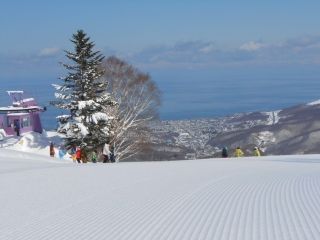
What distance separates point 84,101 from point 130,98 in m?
7.14

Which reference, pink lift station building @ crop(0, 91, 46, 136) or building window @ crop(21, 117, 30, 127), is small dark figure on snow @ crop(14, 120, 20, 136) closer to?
pink lift station building @ crop(0, 91, 46, 136)

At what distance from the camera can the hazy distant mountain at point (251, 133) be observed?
7519 cm

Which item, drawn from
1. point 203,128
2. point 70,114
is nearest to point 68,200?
point 70,114

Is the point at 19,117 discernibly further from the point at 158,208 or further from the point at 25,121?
the point at 158,208

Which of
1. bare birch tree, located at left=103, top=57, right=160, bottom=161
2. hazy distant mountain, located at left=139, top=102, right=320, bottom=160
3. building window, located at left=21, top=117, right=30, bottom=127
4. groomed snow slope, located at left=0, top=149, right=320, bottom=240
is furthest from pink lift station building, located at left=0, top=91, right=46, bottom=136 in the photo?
groomed snow slope, located at left=0, top=149, right=320, bottom=240

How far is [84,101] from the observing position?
3934 centimetres

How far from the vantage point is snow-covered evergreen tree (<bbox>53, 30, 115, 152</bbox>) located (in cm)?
3859

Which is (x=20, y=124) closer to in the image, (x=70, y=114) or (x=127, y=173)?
(x=70, y=114)

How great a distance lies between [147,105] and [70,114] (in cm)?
749

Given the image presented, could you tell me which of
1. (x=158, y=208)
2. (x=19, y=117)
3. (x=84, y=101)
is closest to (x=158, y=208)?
(x=158, y=208)

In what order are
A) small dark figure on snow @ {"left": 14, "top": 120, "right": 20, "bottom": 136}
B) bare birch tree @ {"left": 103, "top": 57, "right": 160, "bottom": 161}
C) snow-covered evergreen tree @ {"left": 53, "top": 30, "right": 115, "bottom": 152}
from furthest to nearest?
small dark figure on snow @ {"left": 14, "top": 120, "right": 20, "bottom": 136} < bare birch tree @ {"left": 103, "top": 57, "right": 160, "bottom": 161} < snow-covered evergreen tree @ {"left": 53, "top": 30, "right": 115, "bottom": 152}

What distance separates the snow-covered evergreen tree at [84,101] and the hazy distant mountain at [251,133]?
18.1 meters

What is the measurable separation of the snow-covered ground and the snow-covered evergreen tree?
2231 cm

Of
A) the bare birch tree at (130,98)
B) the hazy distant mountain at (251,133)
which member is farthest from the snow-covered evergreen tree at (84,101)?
the hazy distant mountain at (251,133)
